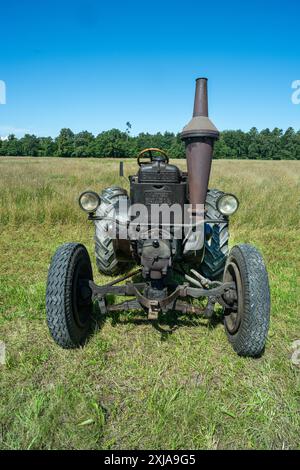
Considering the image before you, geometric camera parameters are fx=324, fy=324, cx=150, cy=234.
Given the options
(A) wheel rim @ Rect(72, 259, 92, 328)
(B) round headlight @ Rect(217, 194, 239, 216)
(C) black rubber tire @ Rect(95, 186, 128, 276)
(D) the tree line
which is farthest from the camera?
(D) the tree line

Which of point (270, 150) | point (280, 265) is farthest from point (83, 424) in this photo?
point (270, 150)

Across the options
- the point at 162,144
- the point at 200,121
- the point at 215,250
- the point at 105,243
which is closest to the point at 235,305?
the point at 215,250

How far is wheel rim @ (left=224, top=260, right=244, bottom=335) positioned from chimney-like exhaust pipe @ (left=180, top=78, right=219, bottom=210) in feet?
2.00

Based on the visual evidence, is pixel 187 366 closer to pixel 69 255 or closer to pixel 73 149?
pixel 69 255

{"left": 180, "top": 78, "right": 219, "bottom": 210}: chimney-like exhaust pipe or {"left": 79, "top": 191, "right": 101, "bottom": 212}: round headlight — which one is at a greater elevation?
{"left": 180, "top": 78, "right": 219, "bottom": 210}: chimney-like exhaust pipe

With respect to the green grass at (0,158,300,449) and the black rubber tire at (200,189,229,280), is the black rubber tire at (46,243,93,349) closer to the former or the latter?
the green grass at (0,158,300,449)

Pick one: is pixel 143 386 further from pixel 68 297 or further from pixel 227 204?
pixel 227 204

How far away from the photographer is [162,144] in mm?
70875

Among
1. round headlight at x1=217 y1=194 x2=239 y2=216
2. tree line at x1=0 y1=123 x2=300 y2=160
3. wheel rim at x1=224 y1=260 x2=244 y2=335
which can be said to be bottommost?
wheel rim at x1=224 y1=260 x2=244 y2=335

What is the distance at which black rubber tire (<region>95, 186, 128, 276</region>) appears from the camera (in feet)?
12.6

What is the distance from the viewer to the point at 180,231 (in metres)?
2.69

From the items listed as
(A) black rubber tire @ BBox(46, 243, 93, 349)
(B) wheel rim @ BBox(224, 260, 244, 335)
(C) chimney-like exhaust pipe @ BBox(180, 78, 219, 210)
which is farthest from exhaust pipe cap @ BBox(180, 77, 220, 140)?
(A) black rubber tire @ BBox(46, 243, 93, 349)

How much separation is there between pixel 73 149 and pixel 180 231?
71581mm

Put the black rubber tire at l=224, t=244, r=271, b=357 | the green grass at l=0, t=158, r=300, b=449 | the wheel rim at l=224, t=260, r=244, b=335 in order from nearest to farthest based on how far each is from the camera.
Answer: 1. the green grass at l=0, t=158, r=300, b=449
2. the black rubber tire at l=224, t=244, r=271, b=357
3. the wheel rim at l=224, t=260, r=244, b=335
